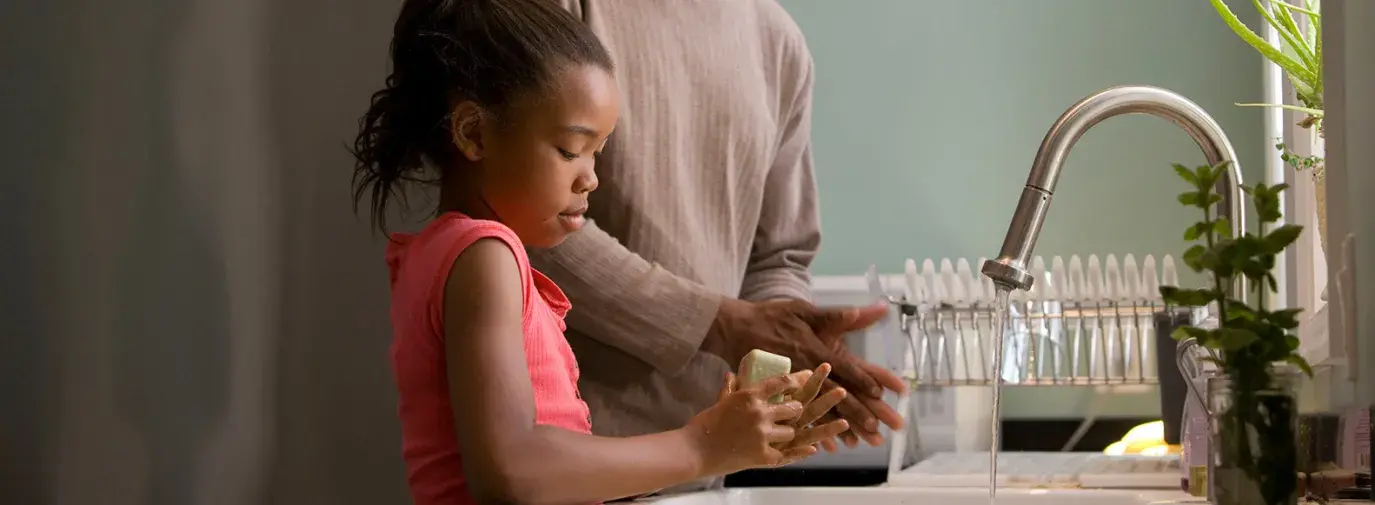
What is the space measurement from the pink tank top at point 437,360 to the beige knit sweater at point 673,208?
363 millimetres

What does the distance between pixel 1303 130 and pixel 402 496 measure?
1.01m


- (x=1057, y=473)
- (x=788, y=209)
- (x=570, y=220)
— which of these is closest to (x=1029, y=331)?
(x=1057, y=473)

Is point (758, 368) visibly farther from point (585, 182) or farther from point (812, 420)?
point (585, 182)

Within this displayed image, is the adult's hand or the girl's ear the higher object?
the girl's ear

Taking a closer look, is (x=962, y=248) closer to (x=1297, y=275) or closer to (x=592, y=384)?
(x=1297, y=275)

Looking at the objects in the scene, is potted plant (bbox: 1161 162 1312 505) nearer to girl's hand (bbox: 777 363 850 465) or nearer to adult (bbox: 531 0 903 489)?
girl's hand (bbox: 777 363 850 465)

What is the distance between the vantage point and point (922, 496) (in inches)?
49.6

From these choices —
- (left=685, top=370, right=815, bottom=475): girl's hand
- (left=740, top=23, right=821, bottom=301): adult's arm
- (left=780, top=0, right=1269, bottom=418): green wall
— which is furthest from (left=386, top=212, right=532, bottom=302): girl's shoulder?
(left=780, top=0, right=1269, bottom=418): green wall

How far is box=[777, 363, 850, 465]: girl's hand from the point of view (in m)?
0.80

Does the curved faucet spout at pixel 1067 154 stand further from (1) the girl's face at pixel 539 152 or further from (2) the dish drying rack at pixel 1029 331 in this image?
(2) the dish drying rack at pixel 1029 331

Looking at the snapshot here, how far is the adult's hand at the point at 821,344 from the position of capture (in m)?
1.09

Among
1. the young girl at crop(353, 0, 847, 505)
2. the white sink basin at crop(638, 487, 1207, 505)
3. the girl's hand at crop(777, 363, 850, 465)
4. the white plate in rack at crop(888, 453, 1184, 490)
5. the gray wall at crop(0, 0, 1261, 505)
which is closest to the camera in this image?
the young girl at crop(353, 0, 847, 505)

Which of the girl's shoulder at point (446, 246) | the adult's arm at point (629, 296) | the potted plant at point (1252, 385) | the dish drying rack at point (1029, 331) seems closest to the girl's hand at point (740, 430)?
the girl's shoulder at point (446, 246)

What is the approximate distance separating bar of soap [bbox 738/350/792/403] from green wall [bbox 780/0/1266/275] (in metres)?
1.78
